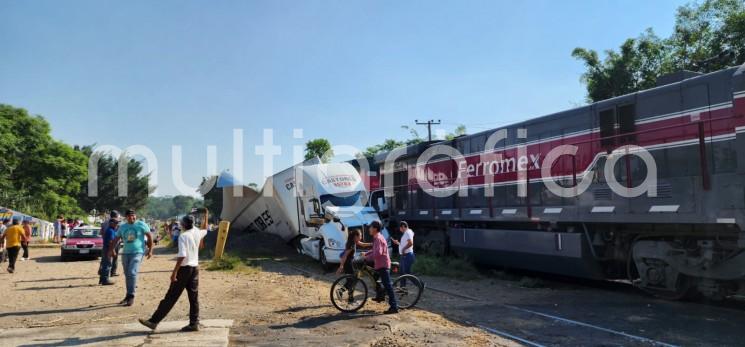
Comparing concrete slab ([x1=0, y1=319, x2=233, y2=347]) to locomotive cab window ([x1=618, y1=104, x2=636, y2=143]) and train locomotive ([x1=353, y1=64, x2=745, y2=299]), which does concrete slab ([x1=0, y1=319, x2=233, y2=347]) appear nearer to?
train locomotive ([x1=353, y1=64, x2=745, y2=299])

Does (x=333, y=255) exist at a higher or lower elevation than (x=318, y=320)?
higher

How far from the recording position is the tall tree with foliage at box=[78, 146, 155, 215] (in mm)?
62281

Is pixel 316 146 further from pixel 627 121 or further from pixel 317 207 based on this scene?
pixel 627 121

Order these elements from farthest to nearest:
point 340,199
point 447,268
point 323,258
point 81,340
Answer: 1. point 340,199
2. point 323,258
3. point 447,268
4. point 81,340

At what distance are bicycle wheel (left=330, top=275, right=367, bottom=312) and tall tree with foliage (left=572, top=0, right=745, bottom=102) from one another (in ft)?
73.9

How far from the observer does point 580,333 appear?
6.95m

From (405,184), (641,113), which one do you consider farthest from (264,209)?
(641,113)

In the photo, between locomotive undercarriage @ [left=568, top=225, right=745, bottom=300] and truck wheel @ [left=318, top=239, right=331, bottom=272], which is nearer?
locomotive undercarriage @ [left=568, top=225, right=745, bottom=300]

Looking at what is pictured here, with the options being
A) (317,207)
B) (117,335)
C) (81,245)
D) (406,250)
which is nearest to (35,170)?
(81,245)

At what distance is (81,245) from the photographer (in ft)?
60.1

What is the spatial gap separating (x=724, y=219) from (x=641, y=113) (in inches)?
115

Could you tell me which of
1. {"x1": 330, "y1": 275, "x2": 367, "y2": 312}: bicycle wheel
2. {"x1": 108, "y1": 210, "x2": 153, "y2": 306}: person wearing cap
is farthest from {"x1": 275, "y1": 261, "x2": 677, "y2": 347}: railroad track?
{"x1": 108, "y1": 210, "x2": 153, "y2": 306}: person wearing cap

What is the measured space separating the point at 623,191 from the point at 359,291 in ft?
17.4

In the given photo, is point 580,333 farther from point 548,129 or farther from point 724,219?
point 548,129
